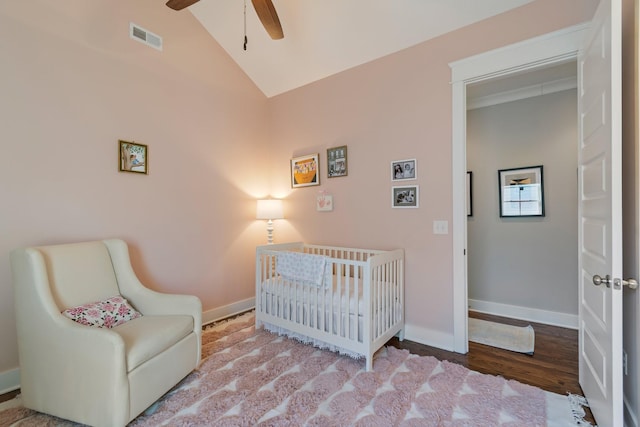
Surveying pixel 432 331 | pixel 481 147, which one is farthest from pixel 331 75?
pixel 432 331

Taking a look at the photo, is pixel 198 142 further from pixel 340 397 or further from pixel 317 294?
pixel 340 397

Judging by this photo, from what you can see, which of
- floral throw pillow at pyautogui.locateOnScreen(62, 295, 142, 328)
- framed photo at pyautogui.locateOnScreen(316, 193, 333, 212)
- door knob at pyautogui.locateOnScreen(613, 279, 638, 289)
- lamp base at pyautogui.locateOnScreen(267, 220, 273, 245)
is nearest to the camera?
door knob at pyautogui.locateOnScreen(613, 279, 638, 289)

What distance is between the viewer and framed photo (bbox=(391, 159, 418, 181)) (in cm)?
262

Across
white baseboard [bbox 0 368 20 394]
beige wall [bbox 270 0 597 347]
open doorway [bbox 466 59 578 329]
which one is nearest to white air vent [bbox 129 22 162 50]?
beige wall [bbox 270 0 597 347]

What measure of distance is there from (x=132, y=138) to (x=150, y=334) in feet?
5.66

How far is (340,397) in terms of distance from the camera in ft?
5.89

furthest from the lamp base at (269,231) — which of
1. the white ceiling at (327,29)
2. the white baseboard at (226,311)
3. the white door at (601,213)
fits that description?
the white door at (601,213)

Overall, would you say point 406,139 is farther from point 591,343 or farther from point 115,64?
point 115,64

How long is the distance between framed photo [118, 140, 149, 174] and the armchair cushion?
129 centimetres

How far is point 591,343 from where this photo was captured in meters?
1.66

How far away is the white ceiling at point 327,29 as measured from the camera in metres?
2.35

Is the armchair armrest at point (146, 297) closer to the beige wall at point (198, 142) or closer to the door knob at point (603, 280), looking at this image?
the beige wall at point (198, 142)

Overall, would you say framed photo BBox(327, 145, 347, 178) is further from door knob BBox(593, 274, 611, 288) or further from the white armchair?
door knob BBox(593, 274, 611, 288)

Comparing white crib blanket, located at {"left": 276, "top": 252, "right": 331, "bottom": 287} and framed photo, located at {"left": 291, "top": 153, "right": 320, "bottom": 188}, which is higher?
framed photo, located at {"left": 291, "top": 153, "right": 320, "bottom": 188}
